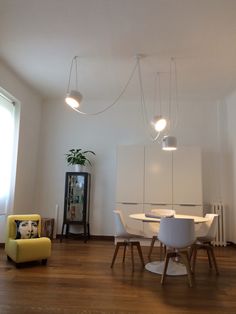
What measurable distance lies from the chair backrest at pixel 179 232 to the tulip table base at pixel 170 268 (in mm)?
514

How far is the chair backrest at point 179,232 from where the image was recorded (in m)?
3.00

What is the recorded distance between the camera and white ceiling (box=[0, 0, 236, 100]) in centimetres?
290

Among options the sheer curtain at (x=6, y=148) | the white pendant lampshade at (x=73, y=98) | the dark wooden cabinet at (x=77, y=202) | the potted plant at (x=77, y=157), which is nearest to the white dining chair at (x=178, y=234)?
the white pendant lampshade at (x=73, y=98)

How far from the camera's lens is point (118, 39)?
11.5 feet

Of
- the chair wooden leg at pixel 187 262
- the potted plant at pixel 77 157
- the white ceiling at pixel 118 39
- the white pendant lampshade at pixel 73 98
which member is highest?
the white ceiling at pixel 118 39

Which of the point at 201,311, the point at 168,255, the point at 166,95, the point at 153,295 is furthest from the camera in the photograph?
the point at 166,95

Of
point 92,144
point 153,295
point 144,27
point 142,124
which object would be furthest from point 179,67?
point 153,295

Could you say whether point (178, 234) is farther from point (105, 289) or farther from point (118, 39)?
point (118, 39)

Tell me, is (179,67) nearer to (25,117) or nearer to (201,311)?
(25,117)

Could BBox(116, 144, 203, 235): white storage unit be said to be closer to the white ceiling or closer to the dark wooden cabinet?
the dark wooden cabinet

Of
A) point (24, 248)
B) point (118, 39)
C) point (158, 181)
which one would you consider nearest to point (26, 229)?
point (24, 248)

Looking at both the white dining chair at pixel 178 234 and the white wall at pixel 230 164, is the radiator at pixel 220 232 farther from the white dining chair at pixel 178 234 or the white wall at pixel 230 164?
the white dining chair at pixel 178 234

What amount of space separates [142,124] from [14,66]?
2.82 metres

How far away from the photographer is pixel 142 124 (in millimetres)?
5848
